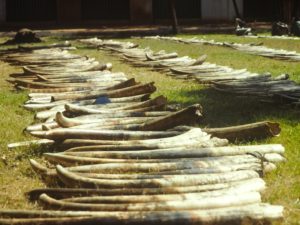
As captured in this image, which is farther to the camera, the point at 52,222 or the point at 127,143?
the point at 127,143

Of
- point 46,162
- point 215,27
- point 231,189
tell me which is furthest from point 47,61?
point 215,27

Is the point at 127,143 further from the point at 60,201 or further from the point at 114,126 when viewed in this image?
the point at 60,201

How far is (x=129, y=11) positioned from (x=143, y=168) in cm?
2479

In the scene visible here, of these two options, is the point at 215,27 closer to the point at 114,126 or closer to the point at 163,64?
the point at 163,64

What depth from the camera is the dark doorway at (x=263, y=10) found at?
96.7 feet

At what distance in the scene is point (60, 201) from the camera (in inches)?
146

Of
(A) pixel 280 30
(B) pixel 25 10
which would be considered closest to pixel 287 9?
(A) pixel 280 30

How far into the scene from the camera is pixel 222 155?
4668mm

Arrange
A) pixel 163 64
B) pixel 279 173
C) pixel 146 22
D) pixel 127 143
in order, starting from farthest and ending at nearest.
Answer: pixel 146 22, pixel 163 64, pixel 127 143, pixel 279 173

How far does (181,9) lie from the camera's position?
29047mm

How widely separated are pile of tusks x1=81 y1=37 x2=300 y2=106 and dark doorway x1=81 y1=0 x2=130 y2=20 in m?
13.7

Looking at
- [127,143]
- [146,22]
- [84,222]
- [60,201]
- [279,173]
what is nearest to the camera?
[84,222]

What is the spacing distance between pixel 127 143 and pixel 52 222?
176 cm

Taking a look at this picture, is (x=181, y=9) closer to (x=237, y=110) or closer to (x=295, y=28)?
(x=295, y=28)
